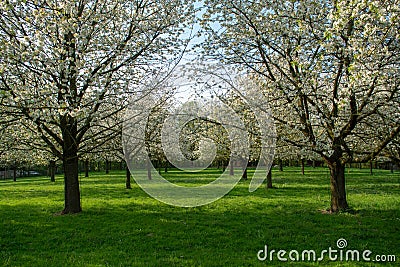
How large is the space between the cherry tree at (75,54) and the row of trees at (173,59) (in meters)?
0.04

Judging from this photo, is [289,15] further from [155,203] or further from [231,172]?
[231,172]

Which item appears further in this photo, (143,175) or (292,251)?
(143,175)

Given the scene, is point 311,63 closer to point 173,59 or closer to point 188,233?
point 173,59

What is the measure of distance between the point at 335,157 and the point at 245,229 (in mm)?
4280

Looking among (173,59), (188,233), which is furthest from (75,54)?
(188,233)

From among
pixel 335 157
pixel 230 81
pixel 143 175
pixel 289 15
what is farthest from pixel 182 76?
pixel 143 175

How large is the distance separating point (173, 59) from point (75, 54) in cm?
350

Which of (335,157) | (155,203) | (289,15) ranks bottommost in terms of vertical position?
(155,203)

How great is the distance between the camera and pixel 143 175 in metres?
30.0

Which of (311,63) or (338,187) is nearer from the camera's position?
(311,63)

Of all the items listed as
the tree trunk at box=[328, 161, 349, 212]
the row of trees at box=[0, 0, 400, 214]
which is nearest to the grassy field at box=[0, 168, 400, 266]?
the tree trunk at box=[328, 161, 349, 212]

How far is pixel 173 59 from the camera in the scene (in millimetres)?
12383

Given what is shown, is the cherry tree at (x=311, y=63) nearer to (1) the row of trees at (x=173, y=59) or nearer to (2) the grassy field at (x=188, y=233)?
(1) the row of trees at (x=173, y=59)

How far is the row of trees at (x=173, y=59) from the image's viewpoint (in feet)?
29.5
